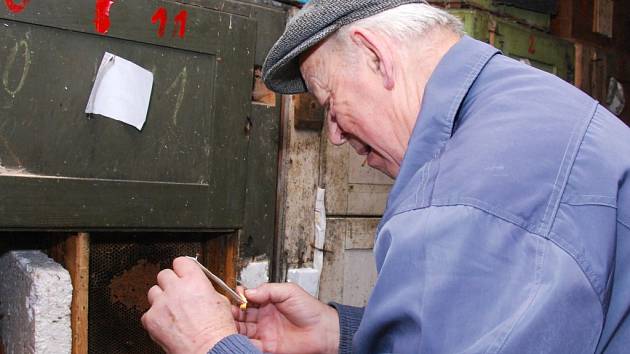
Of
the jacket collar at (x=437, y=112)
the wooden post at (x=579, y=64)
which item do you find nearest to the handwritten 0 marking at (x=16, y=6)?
the jacket collar at (x=437, y=112)

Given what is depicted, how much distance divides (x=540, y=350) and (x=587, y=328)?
78mm

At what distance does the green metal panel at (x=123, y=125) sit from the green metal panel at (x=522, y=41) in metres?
1.12

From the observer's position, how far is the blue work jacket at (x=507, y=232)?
920 mm

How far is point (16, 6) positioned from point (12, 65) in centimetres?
13

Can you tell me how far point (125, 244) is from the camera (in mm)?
2061

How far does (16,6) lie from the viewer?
165 cm

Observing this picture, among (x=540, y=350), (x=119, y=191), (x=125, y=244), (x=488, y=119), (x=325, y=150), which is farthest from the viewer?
(x=325, y=150)

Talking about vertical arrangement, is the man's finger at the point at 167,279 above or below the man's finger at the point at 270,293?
above

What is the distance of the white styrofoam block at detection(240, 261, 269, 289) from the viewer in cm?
221

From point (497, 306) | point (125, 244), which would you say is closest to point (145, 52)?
point (125, 244)

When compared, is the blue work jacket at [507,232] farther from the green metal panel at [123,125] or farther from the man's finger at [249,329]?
the green metal panel at [123,125]

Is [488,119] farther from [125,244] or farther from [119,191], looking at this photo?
[125,244]

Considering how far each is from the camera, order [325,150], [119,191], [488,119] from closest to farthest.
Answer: [488,119]
[119,191]
[325,150]

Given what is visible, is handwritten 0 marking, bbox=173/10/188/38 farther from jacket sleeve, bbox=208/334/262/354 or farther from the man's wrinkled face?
jacket sleeve, bbox=208/334/262/354
